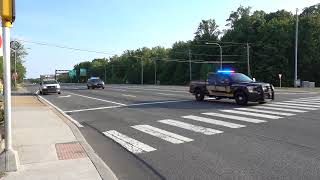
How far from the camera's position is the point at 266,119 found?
1608 centimetres

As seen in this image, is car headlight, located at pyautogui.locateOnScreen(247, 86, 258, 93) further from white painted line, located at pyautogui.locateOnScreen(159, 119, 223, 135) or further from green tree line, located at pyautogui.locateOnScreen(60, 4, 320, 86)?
green tree line, located at pyautogui.locateOnScreen(60, 4, 320, 86)

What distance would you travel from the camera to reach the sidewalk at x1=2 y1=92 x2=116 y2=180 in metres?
7.96

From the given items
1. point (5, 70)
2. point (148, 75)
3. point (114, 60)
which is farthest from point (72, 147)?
point (114, 60)

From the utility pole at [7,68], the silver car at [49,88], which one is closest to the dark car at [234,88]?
the utility pole at [7,68]

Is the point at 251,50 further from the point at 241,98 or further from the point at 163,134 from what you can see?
the point at 163,134

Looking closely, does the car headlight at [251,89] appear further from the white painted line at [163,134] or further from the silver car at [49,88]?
the silver car at [49,88]

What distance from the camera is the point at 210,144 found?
11203 millimetres

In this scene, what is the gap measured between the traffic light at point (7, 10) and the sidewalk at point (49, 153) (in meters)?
2.72

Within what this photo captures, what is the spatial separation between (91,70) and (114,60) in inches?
664

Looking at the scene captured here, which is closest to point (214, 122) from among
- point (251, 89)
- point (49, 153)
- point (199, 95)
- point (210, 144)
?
point (210, 144)

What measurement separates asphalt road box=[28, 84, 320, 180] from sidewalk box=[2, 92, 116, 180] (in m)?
0.59

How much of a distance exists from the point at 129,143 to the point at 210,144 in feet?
6.93

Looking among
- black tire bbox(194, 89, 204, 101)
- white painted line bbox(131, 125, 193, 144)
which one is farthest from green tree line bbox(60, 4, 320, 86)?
white painted line bbox(131, 125, 193, 144)

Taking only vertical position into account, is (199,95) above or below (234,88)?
below
